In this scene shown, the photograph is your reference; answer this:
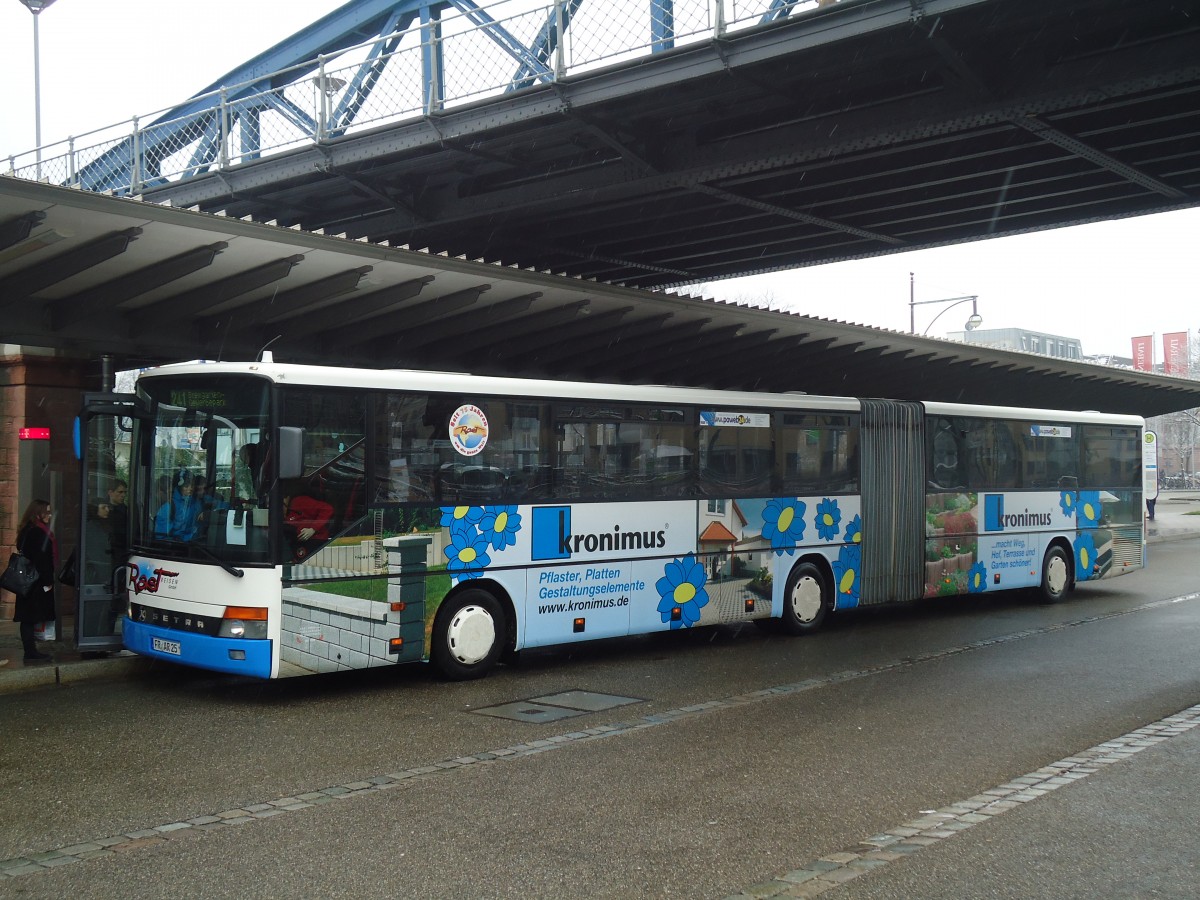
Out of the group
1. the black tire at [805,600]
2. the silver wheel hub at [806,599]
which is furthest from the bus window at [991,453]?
the silver wheel hub at [806,599]

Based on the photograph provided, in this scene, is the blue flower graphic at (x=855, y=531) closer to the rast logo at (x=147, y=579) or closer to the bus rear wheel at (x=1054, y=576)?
the bus rear wheel at (x=1054, y=576)

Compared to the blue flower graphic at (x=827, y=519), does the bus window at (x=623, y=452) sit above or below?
above

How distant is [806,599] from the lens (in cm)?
1408

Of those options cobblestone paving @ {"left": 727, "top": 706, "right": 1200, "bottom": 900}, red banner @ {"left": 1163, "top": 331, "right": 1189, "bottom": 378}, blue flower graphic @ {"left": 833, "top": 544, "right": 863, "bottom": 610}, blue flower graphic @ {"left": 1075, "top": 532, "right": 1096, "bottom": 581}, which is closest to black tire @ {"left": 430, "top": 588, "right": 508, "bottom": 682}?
cobblestone paving @ {"left": 727, "top": 706, "right": 1200, "bottom": 900}

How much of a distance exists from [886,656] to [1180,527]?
2949cm

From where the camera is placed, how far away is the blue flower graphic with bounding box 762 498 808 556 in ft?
44.3

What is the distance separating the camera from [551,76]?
15234 mm

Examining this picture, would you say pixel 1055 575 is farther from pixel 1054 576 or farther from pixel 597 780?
pixel 597 780

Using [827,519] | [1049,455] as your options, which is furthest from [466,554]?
[1049,455]

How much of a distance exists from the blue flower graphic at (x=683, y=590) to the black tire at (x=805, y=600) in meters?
1.55

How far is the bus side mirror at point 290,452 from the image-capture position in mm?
9047

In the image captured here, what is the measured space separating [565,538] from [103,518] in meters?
4.49

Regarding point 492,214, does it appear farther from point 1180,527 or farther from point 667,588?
point 1180,527

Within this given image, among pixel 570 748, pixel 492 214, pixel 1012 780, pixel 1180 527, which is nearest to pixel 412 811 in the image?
pixel 570 748
